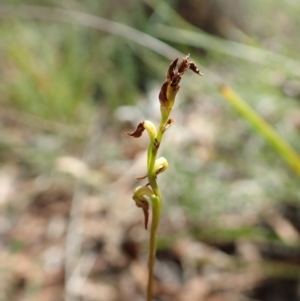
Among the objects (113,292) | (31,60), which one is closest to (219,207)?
(113,292)

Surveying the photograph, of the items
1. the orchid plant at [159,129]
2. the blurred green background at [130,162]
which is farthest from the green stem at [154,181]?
the blurred green background at [130,162]

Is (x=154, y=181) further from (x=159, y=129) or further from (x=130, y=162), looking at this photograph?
(x=130, y=162)

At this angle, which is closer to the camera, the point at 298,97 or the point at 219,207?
the point at 219,207

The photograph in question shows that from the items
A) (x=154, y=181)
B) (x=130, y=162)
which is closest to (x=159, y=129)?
(x=154, y=181)

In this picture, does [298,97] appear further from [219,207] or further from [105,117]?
[105,117]

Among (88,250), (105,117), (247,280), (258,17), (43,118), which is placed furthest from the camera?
(258,17)

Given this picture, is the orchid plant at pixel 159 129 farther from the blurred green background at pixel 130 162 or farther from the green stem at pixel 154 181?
the blurred green background at pixel 130 162

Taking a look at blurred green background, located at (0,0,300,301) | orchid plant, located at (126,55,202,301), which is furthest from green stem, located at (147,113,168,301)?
blurred green background, located at (0,0,300,301)

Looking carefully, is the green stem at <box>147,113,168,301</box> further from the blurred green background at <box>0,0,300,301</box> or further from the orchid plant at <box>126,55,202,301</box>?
the blurred green background at <box>0,0,300,301</box>
